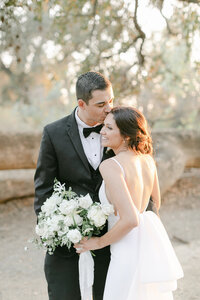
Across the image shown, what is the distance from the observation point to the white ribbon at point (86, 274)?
252cm

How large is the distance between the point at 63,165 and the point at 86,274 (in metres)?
0.81

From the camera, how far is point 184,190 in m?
9.38

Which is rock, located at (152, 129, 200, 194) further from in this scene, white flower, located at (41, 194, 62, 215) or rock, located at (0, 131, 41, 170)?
white flower, located at (41, 194, 62, 215)

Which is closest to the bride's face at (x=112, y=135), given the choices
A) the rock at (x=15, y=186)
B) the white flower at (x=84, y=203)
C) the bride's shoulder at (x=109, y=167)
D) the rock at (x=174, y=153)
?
the bride's shoulder at (x=109, y=167)

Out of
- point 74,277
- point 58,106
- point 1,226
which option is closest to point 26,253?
point 1,226

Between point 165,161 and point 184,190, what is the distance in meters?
1.35

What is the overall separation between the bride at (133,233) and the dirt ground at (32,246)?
2064 mm

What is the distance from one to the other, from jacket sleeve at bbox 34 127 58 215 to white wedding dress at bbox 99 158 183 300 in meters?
0.53

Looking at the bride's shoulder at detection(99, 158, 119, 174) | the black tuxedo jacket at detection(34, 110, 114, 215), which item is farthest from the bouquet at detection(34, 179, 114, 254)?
the black tuxedo jacket at detection(34, 110, 114, 215)

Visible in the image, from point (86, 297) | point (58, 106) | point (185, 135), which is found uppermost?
point (86, 297)

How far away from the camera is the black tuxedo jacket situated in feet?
8.82

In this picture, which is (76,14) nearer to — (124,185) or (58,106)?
(124,185)

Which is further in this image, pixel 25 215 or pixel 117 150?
pixel 25 215

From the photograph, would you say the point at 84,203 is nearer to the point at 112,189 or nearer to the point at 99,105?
the point at 112,189
